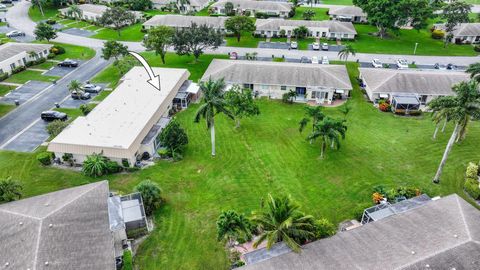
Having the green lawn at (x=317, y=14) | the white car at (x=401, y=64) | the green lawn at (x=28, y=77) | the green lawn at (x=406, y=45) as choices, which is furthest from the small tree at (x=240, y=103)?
the green lawn at (x=317, y=14)

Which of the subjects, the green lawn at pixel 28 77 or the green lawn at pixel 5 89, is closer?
the green lawn at pixel 5 89

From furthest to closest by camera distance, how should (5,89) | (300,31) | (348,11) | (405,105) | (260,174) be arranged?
(348,11)
(300,31)
(5,89)
(405,105)
(260,174)

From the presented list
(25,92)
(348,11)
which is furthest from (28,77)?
(348,11)

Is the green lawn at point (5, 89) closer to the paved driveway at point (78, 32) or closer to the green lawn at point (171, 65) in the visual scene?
the green lawn at point (171, 65)

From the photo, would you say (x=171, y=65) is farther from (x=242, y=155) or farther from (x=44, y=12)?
(x=44, y=12)

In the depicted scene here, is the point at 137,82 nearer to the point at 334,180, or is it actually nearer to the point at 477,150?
the point at 334,180

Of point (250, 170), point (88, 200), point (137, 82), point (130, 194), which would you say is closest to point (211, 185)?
point (250, 170)
